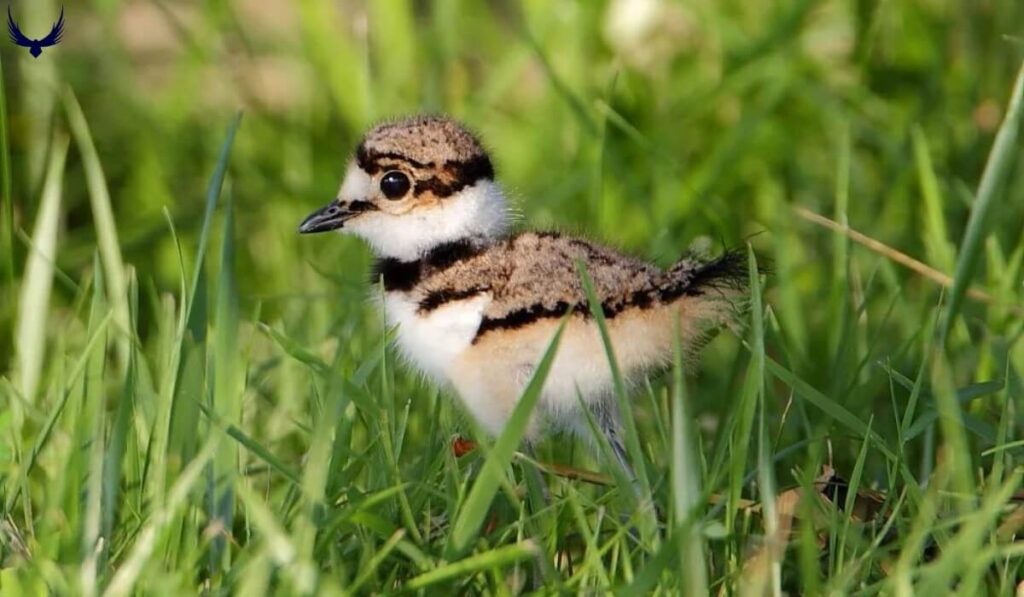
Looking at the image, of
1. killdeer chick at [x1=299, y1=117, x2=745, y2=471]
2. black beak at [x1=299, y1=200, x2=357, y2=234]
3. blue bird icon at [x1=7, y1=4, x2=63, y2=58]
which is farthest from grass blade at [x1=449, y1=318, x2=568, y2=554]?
blue bird icon at [x1=7, y1=4, x2=63, y2=58]

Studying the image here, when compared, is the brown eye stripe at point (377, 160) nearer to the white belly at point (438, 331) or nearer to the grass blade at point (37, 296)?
the white belly at point (438, 331)

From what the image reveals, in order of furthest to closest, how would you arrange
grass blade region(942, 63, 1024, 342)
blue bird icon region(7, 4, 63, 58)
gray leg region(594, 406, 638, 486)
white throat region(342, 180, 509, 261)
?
blue bird icon region(7, 4, 63, 58) < white throat region(342, 180, 509, 261) < gray leg region(594, 406, 638, 486) < grass blade region(942, 63, 1024, 342)

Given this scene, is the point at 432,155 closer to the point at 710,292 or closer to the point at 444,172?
the point at 444,172

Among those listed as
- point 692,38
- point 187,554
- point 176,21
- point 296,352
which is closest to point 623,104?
point 692,38

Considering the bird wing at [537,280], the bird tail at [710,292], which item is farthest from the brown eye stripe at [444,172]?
the bird tail at [710,292]

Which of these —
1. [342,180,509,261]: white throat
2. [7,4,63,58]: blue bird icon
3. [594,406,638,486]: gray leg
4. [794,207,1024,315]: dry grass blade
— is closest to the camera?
[594,406,638,486]: gray leg

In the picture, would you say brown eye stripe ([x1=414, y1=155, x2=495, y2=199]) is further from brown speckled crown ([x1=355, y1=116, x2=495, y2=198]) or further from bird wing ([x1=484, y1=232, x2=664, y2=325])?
bird wing ([x1=484, y1=232, x2=664, y2=325])

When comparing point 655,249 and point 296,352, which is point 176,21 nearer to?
point 655,249
